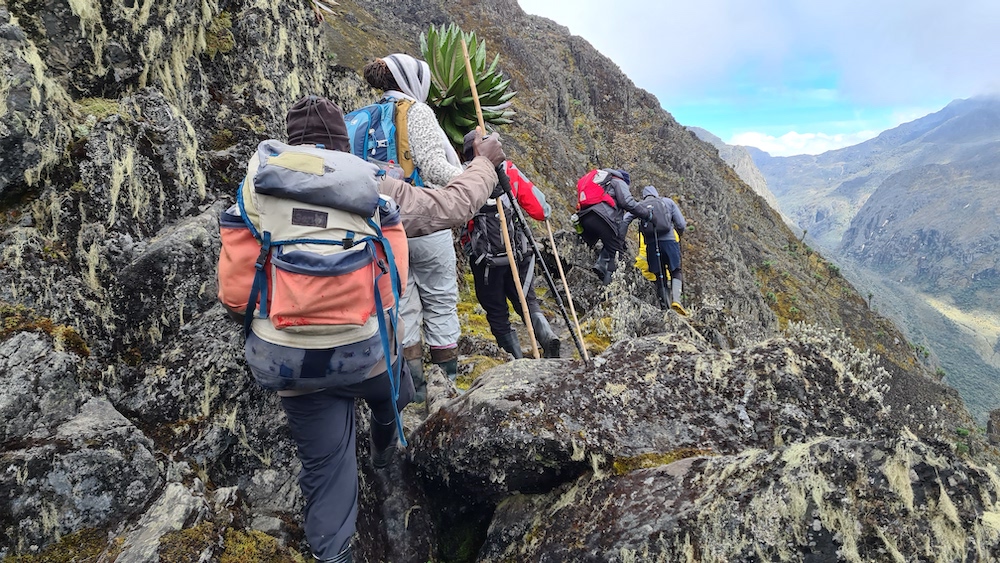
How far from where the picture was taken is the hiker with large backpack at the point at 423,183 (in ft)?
12.5

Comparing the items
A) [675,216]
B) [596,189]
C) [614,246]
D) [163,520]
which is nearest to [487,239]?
[163,520]

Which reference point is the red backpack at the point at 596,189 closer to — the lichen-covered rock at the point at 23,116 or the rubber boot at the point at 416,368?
the rubber boot at the point at 416,368

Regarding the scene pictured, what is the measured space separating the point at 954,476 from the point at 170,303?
15.1 feet

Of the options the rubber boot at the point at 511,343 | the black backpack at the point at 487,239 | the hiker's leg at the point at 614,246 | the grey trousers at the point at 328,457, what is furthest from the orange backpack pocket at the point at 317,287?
the hiker's leg at the point at 614,246

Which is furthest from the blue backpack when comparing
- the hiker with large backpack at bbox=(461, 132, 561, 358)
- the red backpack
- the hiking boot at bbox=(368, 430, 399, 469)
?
the red backpack

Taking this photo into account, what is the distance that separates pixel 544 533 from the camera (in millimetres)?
2861

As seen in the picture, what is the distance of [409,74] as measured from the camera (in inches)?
162

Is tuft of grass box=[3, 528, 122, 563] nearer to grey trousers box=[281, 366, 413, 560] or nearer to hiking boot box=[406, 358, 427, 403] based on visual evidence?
grey trousers box=[281, 366, 413, 560]

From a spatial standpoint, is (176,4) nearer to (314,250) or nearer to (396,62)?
(396,62)

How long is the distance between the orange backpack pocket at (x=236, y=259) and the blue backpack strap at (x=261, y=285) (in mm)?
58

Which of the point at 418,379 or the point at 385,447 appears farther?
the point at 418,379

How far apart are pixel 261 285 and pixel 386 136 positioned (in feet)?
6.21

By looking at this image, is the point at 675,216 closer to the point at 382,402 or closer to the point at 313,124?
the point at 382,402

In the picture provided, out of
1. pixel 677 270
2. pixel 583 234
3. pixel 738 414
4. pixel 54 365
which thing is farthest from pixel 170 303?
pixel 677 270
